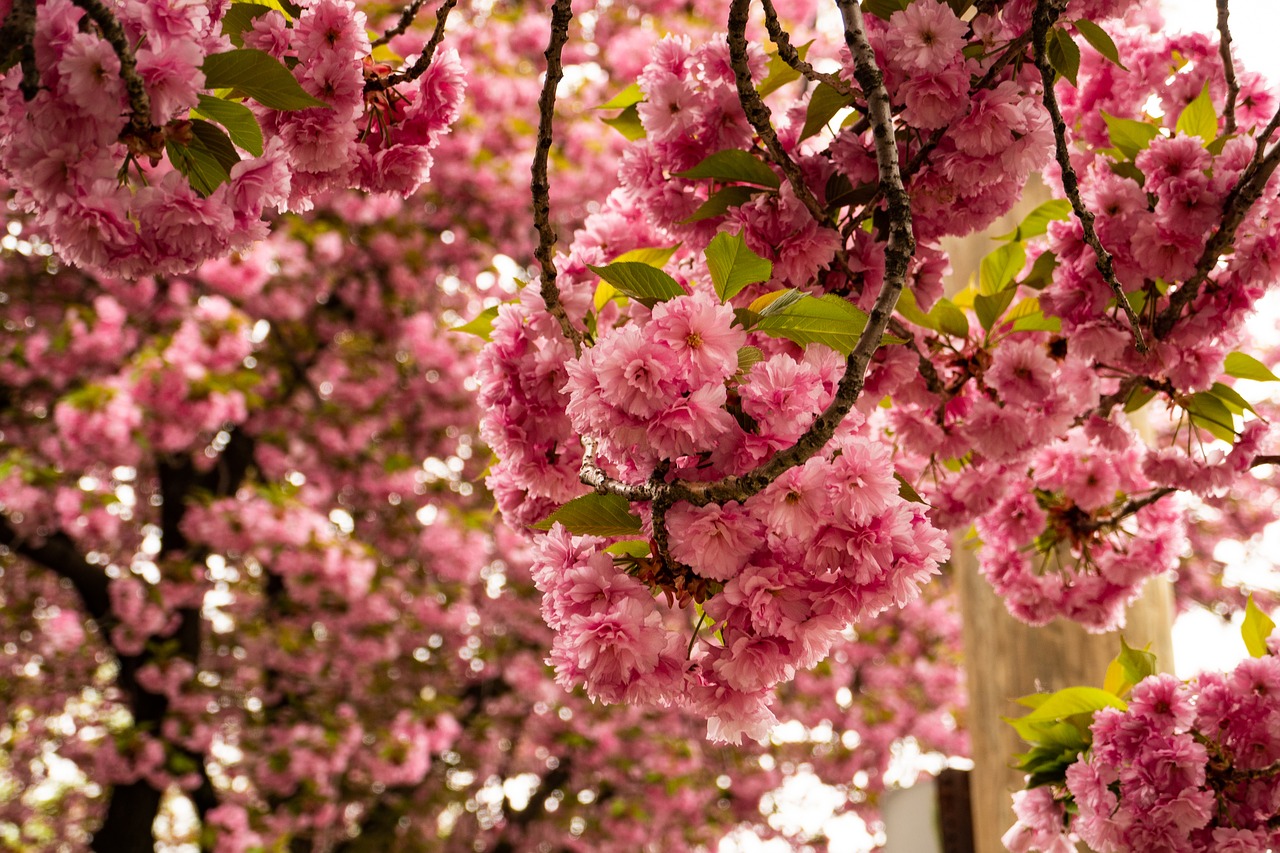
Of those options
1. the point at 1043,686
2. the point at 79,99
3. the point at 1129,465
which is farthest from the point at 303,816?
the point at 79,99

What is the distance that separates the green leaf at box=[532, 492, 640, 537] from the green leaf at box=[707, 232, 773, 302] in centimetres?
30

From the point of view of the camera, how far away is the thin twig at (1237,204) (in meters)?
1.47

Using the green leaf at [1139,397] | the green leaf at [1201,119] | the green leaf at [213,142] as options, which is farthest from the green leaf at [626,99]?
the green leaf at [1139,397]

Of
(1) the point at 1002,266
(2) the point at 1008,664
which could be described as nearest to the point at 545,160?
(1) the point at 1002,266

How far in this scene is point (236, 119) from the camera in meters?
1.20

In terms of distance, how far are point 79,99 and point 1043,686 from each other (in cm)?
304

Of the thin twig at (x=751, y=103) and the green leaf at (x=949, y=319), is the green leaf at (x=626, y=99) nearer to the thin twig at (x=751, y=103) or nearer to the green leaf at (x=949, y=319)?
the thin twig at (x=751, y=103)

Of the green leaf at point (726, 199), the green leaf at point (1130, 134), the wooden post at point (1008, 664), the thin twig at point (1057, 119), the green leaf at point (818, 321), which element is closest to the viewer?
the green leaf at point (818, 321)

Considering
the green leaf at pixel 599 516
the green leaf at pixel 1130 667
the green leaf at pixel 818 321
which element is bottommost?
the green leaf at pixel 1130 667

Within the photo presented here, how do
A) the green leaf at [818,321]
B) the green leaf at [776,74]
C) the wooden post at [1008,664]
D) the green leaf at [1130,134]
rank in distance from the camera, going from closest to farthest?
the green leaf at [818,321] < the green leaf at [776,74] < the green leaf at [1130,134] < the wooden post at [1008,664]

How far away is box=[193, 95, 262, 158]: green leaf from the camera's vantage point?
3.87ft

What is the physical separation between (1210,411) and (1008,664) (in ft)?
5.17

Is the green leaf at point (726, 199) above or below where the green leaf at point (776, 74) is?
below

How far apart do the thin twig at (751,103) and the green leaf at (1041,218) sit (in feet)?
2.21
